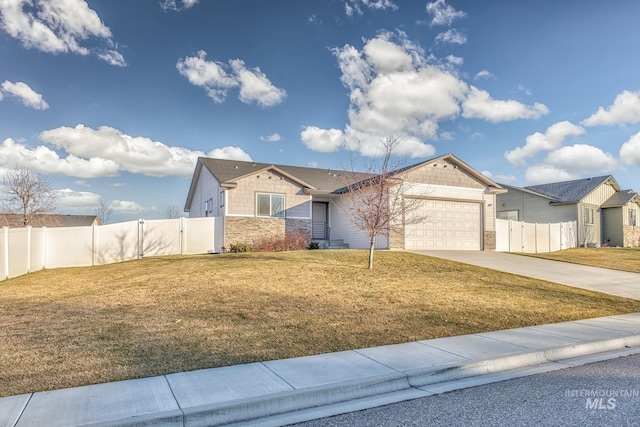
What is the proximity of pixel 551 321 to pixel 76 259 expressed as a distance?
18890 mm

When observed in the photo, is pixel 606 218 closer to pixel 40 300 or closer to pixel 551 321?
pixel 551 321

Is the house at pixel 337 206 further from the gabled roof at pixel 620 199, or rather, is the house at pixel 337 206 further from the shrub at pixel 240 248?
the gabled roof at pixel 620 199

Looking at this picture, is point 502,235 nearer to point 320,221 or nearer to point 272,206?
point 320,221

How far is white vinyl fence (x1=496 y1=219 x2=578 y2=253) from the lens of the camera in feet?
80.6

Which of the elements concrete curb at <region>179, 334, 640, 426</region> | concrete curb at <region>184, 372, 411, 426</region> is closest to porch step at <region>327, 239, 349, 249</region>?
concrete curb at <region>179, 334, 640, 426</region>

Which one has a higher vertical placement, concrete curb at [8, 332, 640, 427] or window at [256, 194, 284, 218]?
window at [256, 194, 284, 218]

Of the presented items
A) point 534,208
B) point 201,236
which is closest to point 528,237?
point 534,208

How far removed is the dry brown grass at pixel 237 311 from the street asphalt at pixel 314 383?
1.37ft

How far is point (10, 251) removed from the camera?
47.5 feet

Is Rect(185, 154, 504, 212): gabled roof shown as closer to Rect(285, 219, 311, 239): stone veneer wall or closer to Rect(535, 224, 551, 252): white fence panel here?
Rect(285, 219, 311, 239): stone veneer wall

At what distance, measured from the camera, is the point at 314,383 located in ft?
15.9

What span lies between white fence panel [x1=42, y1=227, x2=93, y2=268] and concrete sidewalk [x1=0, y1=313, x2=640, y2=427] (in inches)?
629

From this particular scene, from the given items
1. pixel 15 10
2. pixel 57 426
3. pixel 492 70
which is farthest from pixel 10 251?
pixel 492 70

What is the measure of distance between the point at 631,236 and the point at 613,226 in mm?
1721
